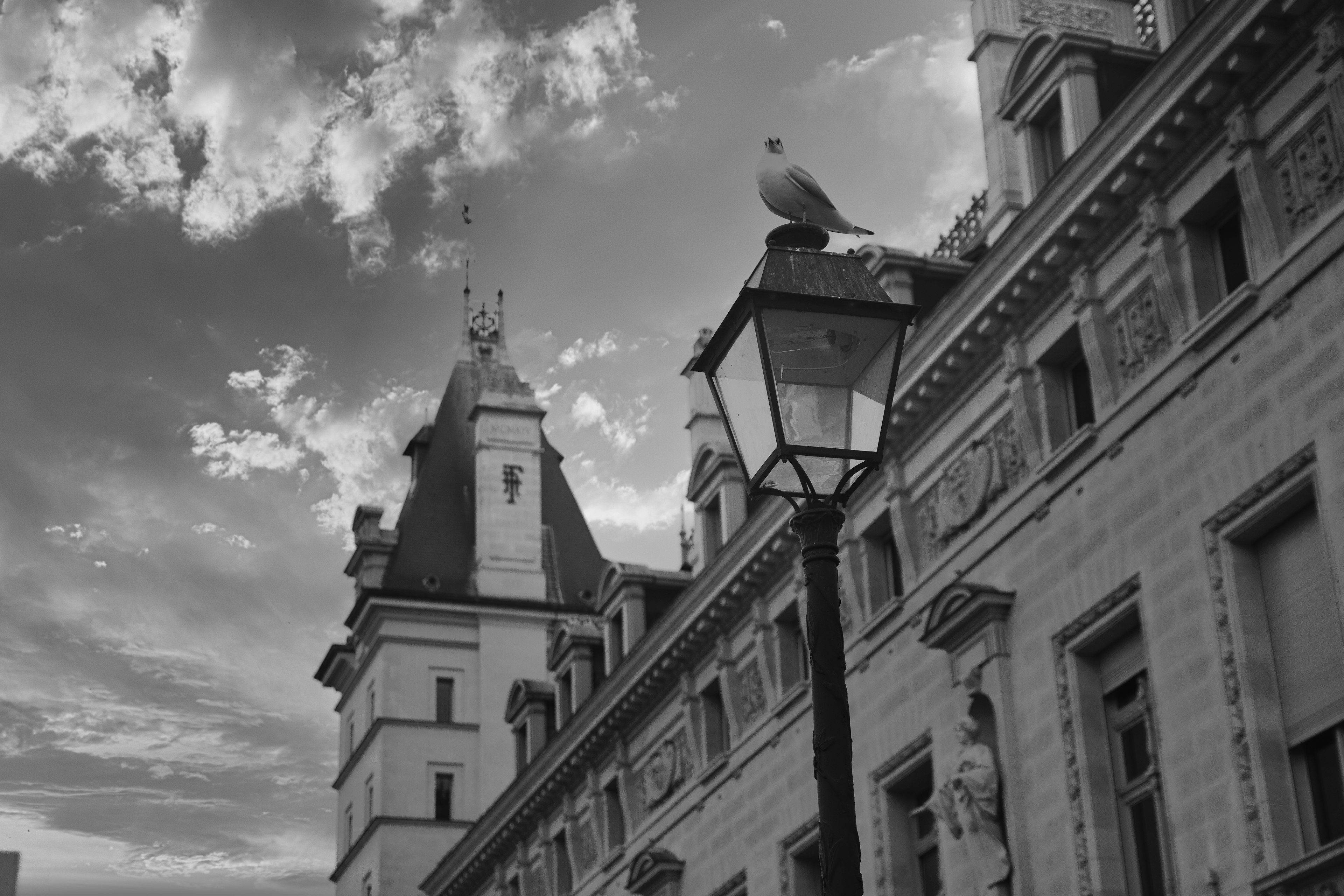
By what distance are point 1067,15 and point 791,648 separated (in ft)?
34.4

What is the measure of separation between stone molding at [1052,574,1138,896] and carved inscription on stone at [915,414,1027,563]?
7.76ft

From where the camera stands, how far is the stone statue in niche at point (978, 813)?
2355 centimetres

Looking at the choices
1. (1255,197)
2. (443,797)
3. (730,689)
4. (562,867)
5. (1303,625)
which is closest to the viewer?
(1303,625)

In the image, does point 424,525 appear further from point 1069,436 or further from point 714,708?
point 1069,436

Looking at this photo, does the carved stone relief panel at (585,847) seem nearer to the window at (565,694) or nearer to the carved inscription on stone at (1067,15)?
the window at (565,694)

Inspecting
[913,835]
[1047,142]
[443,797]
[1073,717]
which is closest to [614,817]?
[913,835]

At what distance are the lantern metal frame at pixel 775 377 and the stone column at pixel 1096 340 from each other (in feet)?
43.6

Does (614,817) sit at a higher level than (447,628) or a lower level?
lower

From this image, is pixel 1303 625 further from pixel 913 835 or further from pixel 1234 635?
pixel 913 835

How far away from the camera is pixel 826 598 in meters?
9.73

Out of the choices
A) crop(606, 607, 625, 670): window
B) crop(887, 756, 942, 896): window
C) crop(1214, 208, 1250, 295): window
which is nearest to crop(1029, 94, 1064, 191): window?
crop(1214, 208, 1250, 295): window

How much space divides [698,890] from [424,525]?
27.6 meters

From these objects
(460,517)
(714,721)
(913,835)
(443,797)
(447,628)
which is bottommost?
(913,835)

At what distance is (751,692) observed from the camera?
32.7 metres
